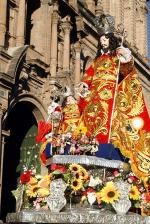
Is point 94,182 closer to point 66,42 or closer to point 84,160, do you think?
point 84,160

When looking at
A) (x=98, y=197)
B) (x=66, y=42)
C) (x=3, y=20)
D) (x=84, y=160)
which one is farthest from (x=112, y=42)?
(x=66, y=42)

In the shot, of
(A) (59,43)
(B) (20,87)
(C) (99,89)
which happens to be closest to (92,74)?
(C) (99,89)

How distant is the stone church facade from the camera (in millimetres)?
15836

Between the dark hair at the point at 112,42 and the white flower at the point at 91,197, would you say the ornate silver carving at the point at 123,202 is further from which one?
the dark hair at the point at 112,42

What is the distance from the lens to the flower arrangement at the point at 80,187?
6746 mm

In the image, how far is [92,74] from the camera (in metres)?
9.37

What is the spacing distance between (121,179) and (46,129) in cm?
200

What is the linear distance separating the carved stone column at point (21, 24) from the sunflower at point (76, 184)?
1088cm

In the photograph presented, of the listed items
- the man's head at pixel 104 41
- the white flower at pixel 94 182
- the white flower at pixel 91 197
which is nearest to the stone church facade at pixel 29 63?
the man's head at pixel 104 41

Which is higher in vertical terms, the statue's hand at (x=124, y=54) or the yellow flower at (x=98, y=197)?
the statue's hand at (x=124, y=54)

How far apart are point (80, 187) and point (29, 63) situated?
10915 mm

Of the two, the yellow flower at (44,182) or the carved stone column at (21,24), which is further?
the carved stone column at (21,24)

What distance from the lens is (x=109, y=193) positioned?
263 inches

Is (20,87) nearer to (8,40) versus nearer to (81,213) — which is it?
(8,40)
